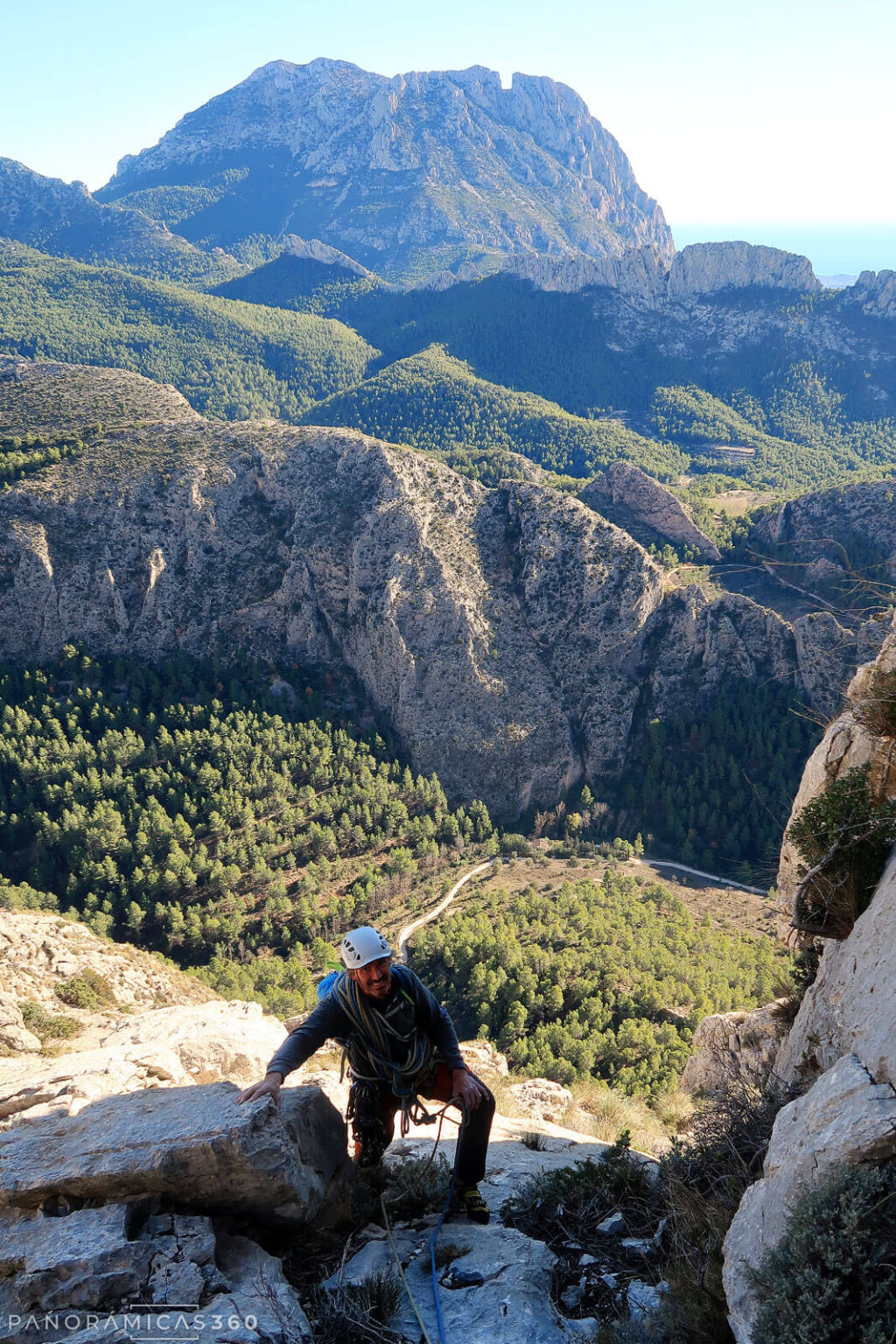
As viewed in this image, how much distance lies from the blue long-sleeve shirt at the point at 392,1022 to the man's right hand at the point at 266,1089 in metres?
0.08

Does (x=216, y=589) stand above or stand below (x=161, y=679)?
above

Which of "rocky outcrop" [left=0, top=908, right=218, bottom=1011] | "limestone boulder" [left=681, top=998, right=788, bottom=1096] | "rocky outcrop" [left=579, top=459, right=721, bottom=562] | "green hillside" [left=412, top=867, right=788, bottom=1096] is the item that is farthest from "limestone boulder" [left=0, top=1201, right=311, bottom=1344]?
"rocky outcrop" [left=579, top=459, right=721, bottom=562]

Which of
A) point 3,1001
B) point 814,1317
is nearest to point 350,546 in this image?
point 3,1001

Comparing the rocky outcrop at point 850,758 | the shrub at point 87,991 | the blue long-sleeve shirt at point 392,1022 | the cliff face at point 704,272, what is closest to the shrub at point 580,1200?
the blue long-sleeve shirt at point 392,1022

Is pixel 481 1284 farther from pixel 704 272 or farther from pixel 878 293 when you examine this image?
pixel 704 272

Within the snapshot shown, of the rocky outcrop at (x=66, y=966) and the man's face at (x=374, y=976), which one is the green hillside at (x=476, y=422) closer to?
the rocky outcrop at (x=66, y=966)

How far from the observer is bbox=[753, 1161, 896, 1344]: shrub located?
4.95 metres

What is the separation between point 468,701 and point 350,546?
1997cm

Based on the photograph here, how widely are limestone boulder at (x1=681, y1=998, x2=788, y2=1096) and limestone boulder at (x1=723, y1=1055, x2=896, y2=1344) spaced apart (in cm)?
266

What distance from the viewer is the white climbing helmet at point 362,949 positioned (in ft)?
27.6

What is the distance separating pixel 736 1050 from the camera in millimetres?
15430

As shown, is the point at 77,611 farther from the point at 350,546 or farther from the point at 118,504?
the point at 350,546

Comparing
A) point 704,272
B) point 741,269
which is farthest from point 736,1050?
point 704,272

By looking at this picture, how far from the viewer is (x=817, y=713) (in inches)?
392
